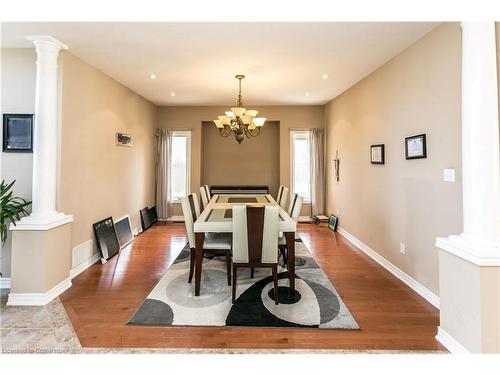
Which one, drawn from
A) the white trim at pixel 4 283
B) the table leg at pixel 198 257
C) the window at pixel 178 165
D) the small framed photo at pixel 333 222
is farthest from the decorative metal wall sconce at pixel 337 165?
the white trim at pixel 4 283

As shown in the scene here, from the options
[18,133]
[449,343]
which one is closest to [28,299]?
[18,133]

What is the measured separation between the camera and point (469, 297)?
1.82 metres

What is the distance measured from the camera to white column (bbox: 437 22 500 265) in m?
1.82

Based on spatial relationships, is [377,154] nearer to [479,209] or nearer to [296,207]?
[296,207]

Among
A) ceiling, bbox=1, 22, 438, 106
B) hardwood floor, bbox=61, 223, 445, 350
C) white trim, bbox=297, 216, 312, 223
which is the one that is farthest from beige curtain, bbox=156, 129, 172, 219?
white trim, bbox=297, 216, 312, 223

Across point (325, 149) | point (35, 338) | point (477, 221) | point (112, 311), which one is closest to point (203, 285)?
point (112, 311)

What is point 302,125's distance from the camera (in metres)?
6.29

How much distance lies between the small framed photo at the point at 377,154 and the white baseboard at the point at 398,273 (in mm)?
1294

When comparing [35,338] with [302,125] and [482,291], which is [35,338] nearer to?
[482,291]

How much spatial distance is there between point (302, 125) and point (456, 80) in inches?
158

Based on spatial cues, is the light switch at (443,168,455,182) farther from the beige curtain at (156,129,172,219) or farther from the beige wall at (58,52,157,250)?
the beige curtain at (156,129,172,219)

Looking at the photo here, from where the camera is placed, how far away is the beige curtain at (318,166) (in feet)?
20.6

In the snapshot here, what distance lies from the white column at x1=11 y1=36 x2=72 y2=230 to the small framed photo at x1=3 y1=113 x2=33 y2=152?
1.15ft

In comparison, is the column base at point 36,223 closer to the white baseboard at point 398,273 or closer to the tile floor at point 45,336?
the tile floor at point 45,336
